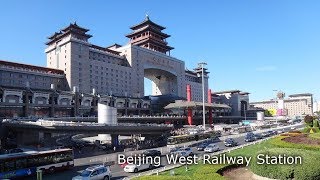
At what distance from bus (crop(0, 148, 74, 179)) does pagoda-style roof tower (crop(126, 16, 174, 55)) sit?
114 m

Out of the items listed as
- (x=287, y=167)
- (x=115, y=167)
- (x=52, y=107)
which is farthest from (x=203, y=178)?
(x=52, y=107)

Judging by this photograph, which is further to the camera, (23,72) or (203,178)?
(23,72)

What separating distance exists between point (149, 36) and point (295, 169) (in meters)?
130

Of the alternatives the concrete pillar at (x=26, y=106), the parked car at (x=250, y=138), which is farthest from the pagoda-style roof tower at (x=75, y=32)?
the parked car at (x=250, y=138)

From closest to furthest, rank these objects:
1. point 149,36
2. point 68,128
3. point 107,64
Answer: point 68,128, point 107,64, point 149,36

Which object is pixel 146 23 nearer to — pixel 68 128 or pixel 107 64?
pixel 107 64

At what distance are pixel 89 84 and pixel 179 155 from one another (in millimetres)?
80974

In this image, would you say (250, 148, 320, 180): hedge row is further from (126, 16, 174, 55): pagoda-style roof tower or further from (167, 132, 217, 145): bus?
(126, 16, 174, 55): pagoda-style roof tower

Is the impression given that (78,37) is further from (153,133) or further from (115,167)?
(115,167)

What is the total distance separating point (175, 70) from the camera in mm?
156375

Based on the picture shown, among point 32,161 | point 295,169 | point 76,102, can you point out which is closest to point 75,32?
point 76,102

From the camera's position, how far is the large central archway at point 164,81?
A: 6159 inches

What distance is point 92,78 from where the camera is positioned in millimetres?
117062

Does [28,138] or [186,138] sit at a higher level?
[28,138]
